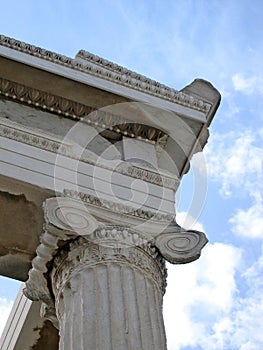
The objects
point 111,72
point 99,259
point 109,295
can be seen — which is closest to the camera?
point 109,295

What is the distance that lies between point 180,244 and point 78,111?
3.51 meters

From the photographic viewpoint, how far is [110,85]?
44.9 feet

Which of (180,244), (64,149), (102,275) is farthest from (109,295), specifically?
(64,149)

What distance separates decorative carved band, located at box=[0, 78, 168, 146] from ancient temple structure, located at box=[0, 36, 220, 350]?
0.02 meters

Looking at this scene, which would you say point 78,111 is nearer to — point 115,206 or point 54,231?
point 115,206

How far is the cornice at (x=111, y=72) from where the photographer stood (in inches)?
538

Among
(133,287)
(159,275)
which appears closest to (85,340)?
(133,287)

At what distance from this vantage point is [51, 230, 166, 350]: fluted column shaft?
32.1 ft

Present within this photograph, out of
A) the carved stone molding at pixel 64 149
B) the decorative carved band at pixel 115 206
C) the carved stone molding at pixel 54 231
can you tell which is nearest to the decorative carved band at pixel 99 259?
the carved stone molding at pixel 54 231

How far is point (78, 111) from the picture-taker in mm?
13664

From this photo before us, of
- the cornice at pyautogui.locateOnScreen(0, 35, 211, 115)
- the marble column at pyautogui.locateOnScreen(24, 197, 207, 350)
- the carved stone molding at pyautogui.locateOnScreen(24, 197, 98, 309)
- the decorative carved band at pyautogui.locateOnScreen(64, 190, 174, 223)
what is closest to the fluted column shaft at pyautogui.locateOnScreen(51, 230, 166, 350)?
the marble column at pyautogui.locateOnScreen(24, 197, 207, 350)

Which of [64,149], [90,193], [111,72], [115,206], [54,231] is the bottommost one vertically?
[54,231]

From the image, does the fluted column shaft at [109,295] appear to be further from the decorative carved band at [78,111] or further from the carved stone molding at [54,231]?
the decorative carved band at [78,111]

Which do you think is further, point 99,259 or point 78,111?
point 78,111
